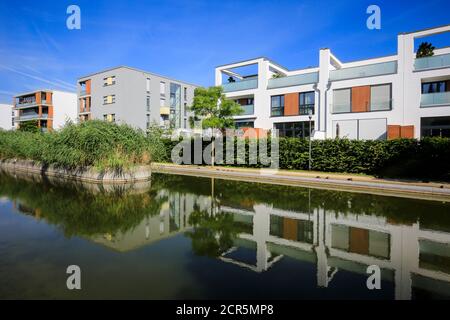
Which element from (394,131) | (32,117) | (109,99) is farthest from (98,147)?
(32,117)

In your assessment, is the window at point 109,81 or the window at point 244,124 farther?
the window at point 109,81

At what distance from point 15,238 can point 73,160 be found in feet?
33.6

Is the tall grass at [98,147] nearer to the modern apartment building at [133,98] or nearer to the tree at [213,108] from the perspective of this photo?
the tree at [213,108]

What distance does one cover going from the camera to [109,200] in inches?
400

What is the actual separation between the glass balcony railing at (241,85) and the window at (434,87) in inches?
573

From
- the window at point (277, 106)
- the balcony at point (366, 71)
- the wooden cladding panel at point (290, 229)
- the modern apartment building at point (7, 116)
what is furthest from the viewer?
the modern apartment building at point (7, 116)

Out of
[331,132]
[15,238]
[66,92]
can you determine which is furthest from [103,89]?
[15,238]

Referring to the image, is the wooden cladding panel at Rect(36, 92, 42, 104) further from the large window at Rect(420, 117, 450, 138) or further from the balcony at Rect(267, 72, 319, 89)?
the large window at Rect(420, 117, 450, 138)

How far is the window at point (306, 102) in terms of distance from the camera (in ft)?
82.5

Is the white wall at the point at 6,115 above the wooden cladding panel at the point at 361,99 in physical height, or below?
above

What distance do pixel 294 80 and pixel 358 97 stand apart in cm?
623

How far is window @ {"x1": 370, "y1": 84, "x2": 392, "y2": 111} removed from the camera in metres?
21.5

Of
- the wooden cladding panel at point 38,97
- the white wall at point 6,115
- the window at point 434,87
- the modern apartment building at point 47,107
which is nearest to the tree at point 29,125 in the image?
the modern apartment building at point 47,107
